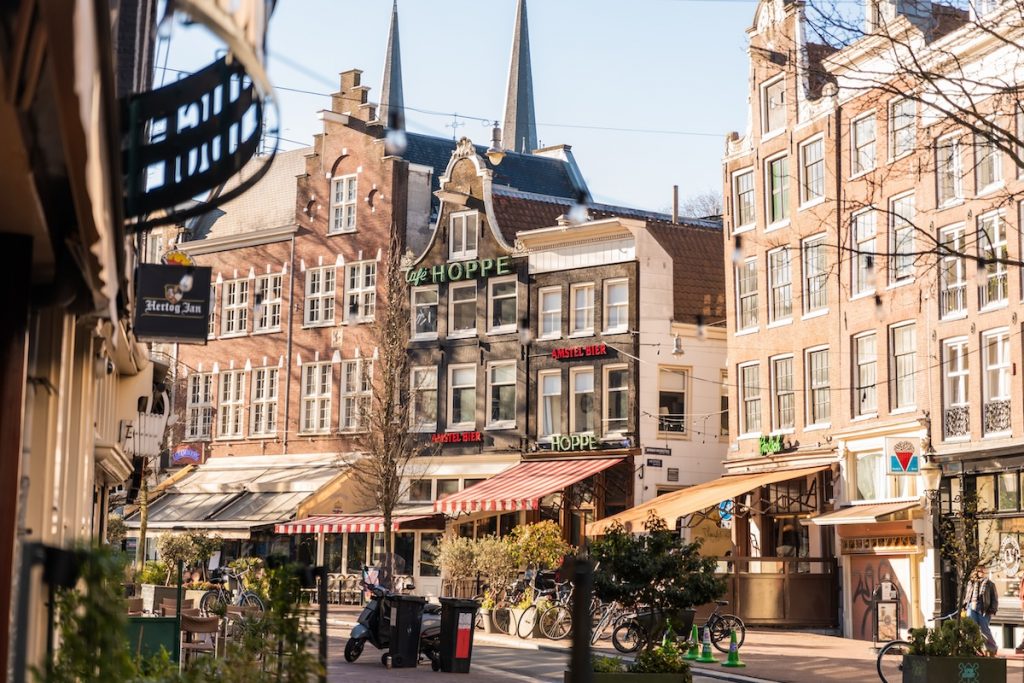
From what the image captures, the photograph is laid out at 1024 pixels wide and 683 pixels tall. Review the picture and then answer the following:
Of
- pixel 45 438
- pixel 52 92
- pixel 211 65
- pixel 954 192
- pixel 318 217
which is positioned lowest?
pixel 45 438

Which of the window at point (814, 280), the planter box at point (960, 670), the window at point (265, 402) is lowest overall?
the planter box at point (960, 670)

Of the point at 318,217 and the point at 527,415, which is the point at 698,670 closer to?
the point at 527,415

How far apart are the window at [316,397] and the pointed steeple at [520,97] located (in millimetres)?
50187

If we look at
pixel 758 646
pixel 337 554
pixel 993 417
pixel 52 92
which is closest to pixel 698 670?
pixel 758 646

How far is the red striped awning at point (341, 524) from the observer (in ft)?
145

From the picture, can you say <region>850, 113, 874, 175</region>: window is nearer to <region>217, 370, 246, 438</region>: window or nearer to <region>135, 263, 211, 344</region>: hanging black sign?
<region>135, 263, 211, 344</region>: hanging black sign

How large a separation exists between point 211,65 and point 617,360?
3432 centimetres

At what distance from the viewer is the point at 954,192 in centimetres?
3241

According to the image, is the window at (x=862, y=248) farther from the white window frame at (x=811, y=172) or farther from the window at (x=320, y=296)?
the window at (x=320, y=296)

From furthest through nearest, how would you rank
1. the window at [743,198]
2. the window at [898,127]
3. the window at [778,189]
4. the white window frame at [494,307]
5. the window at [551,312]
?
the white window frame at [494,307]
the window at [551,312]
the window at [743,198]
the window at [778,189]
the window at [898,127]

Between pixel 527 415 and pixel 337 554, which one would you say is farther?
pixel 337 554

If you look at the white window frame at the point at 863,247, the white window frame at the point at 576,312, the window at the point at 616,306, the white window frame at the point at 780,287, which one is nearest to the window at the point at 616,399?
the window at the point at 616,306

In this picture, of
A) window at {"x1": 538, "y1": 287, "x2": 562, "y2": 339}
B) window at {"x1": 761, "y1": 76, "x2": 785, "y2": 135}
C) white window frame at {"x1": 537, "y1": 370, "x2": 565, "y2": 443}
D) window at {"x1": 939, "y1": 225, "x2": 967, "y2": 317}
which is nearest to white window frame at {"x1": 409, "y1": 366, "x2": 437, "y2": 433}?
white window frame at {"x1": 537, "y1": 370, "x2": 565, "y2": 443}

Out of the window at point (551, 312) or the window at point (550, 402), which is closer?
the window at point (550, 402)
